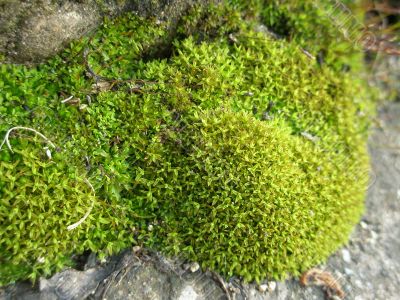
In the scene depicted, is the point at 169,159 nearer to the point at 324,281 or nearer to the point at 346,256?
the point at 324,281

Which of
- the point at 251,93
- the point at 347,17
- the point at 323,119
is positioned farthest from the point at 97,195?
the point at 347,17

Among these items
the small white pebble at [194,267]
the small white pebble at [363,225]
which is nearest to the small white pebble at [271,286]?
the small white pebble at [194,267]

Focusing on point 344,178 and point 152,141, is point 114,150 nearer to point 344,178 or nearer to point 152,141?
point 152,141

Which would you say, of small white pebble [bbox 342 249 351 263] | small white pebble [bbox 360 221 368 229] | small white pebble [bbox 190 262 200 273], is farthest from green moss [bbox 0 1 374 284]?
small white pebble [bbox 360 221 368 229]

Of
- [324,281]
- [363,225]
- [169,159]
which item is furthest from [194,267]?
[363,225]

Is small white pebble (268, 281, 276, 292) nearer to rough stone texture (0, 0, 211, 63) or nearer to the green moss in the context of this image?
the green moss

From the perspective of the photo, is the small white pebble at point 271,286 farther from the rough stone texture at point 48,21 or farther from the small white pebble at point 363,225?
the rough stone texture at point 48,21
